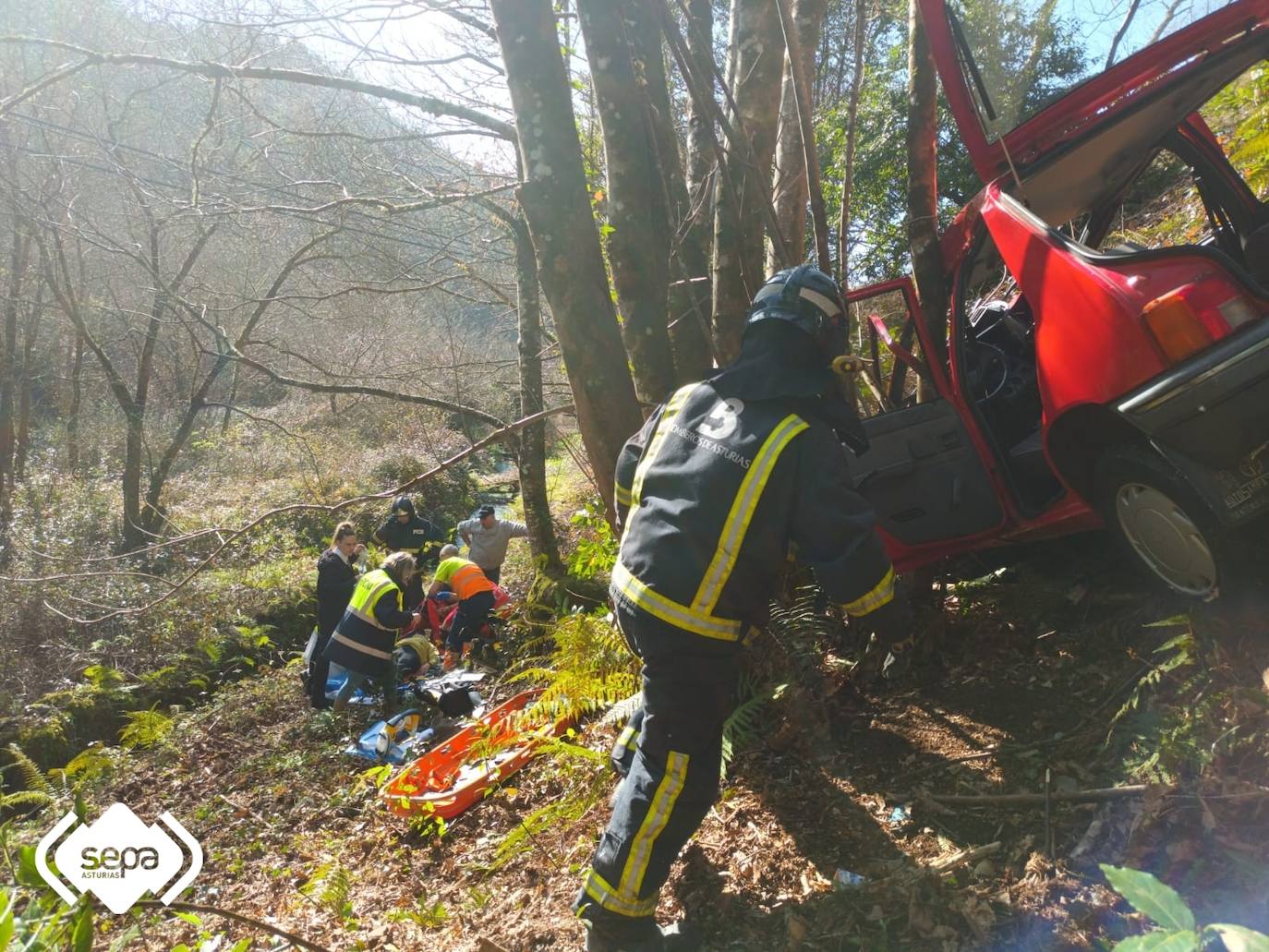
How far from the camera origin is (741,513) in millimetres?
2346

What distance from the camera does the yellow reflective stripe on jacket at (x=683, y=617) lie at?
7.86 feet

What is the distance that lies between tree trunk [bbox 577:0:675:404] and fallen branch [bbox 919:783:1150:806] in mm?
2181

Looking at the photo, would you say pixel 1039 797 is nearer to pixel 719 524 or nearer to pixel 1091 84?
pixel 719 524

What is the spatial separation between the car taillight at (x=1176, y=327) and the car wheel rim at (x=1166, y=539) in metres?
0.53

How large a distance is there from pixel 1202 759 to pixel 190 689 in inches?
367

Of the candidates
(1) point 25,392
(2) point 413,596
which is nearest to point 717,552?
(2) point 413,596

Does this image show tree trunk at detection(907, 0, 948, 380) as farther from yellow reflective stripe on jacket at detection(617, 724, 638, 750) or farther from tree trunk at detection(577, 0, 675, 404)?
yellow reflective stripe on jacket at detection(617, 724, 638, 750)

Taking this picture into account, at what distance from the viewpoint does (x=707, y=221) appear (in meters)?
4.96

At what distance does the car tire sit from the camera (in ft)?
8.05

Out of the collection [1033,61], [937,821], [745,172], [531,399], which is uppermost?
[1033,61]

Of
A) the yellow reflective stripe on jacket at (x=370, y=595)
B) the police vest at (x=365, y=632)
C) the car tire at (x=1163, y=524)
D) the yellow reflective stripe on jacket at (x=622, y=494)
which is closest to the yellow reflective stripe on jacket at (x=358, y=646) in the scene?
the police vest at (x=365, y=632)

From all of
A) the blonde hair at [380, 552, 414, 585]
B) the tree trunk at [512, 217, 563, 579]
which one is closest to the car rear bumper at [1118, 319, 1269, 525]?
the blonde hair at [380, 552, 414, 585]

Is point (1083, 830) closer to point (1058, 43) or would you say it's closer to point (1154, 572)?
point (1154, 572)

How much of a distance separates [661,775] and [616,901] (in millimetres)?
412
